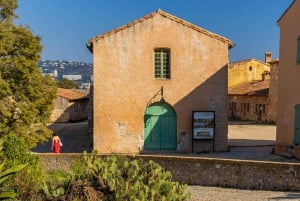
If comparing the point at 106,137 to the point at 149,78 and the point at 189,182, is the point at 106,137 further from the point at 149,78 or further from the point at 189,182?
the point at 189,182

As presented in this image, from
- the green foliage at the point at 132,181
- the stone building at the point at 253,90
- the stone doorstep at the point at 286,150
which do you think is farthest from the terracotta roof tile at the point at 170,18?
the stone building at the point at 253,90

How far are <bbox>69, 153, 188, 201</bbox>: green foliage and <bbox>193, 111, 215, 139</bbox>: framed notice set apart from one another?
943cm

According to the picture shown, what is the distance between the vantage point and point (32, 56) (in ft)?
54.5

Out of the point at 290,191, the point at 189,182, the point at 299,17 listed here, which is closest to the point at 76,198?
the point at 189,182

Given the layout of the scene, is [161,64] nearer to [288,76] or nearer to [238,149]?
[238,149]

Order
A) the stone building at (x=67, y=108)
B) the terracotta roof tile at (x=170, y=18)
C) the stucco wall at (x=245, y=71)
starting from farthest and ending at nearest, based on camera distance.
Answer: the stucco wall at (x=245, y=71), the stone building at (x=67, y=108), the terracotta roof tile at (x=170, y=18)

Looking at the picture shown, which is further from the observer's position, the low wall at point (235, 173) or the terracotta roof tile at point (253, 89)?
the terracotta roof tile at point (253, 89)

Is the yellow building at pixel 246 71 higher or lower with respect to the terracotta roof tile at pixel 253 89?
higher

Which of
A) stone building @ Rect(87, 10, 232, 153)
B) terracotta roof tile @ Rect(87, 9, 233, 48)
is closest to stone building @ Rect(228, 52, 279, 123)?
terracotta roof tile @ Rect(87, 9, 233, 48)

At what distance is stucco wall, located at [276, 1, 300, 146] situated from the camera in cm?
1764

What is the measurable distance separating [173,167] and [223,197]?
101 inches

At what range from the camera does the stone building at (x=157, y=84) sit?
65.0 ft

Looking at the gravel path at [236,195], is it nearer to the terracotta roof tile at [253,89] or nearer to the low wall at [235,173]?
the low wall at [235,173]

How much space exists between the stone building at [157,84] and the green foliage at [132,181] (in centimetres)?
918
